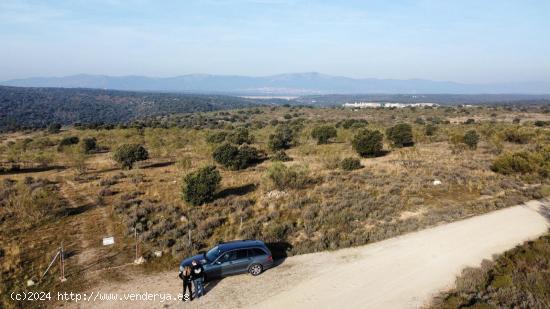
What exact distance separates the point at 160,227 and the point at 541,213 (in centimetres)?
2198

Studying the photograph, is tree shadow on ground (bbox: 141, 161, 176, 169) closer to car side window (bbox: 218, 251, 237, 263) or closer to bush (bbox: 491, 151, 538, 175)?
car side window (bbox: 218, 251, 237, 263)

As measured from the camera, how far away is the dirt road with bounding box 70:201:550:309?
13438mm

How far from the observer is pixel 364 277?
15.0 meters

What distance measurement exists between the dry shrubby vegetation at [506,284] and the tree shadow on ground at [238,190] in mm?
16998

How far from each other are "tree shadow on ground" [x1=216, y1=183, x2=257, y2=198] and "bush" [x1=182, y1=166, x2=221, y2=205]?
6.35ft

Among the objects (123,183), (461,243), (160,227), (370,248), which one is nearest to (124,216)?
(160,227)

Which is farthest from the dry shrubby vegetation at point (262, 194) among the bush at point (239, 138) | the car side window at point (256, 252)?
the bush at point (239, 138)

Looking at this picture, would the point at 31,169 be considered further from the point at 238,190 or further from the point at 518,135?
the point at 518,135

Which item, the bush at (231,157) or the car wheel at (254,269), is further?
the bush at (231,157)

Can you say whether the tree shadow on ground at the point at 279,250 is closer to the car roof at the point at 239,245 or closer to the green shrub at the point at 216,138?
the car roof at the point at 239,245

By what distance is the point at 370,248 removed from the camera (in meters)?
17.8

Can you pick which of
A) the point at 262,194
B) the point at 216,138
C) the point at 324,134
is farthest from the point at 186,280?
the point at 324,134

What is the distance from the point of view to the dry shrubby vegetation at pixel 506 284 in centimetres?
1284

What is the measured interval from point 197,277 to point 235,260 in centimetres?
195
